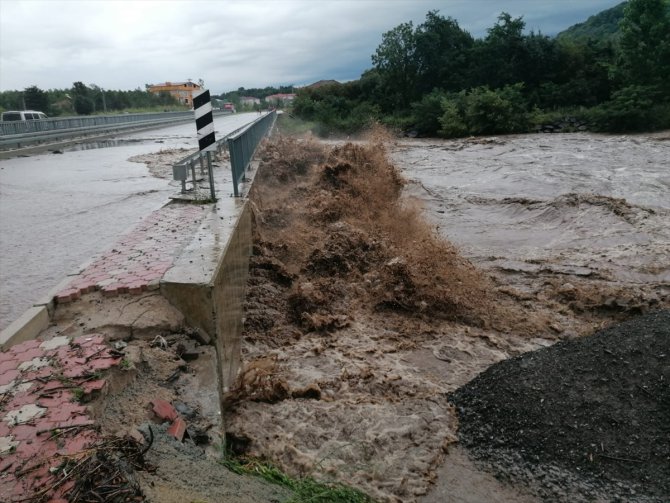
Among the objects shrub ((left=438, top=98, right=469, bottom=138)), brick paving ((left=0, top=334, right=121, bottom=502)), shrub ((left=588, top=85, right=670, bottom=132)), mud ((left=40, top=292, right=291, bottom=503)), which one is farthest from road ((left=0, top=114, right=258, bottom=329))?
shrub ((left=588, top=85, right=670, bottom=132))

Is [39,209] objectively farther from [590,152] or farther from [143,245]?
[590,152]

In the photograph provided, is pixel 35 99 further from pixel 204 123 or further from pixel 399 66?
pixel 204 123

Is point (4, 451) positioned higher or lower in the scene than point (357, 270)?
higher

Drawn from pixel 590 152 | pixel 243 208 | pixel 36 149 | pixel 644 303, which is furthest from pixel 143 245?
pixel 590 152

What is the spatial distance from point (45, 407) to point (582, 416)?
155 inches

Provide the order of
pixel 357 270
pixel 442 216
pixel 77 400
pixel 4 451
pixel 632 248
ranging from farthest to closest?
pixel 442 216 → pixel 632 248 → pixel 357 270 → pixel 77 400 → pixel 4 451

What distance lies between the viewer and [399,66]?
2076 inches

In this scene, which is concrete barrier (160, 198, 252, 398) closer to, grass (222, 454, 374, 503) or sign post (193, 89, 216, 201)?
grass (222, 454, 374, 503)

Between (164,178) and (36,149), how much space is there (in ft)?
39.1

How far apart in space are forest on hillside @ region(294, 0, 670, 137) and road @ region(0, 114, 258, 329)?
27430 millimetres

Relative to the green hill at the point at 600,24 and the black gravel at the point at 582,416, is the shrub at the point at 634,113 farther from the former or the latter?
the green hill at the point at 600,24

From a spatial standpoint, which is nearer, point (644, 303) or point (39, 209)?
point (644, 303)

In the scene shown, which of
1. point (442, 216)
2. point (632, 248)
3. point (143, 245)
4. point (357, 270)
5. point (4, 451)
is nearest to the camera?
point (4, 451)

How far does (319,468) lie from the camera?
4035 millimetres
